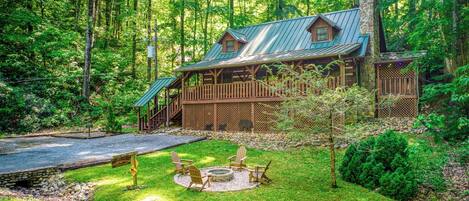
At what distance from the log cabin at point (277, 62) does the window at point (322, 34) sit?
5 cm

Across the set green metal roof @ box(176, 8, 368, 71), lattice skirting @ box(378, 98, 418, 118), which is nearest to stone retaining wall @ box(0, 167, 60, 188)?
green metal roof @ box(176, 8, 368, 71)

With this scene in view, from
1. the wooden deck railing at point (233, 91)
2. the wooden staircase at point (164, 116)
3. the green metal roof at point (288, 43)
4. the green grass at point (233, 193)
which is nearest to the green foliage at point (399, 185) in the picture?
the green grass at point (233, 193)

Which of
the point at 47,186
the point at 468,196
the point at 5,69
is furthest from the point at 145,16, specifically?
the point at 468,196

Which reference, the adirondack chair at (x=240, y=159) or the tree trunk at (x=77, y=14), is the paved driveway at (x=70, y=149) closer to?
the adirondack chair at (x=240, y=159)

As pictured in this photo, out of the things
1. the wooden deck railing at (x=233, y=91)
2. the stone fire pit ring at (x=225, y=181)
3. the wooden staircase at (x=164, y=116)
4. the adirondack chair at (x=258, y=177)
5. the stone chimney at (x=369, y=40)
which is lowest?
the stone fire pit ring at (x=225, y=181)

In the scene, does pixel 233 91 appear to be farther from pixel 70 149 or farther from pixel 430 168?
pixel 430 168

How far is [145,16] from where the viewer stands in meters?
34.0

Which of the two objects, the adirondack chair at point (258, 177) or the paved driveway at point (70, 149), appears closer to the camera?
the adirondack chair at point (258, 177)

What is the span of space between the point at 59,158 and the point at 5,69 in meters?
14.9

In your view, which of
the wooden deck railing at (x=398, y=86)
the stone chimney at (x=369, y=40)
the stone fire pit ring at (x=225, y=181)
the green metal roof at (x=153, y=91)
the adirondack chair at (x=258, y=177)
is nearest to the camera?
the stone fire pit ring at (x=225, y=181)

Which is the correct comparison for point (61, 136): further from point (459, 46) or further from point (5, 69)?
point (459, 46)

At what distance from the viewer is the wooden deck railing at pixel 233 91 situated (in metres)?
17.3

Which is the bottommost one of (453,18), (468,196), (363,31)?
(468,196)

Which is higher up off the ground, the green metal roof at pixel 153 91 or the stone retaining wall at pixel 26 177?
the green metal roof at pixel 153 91
